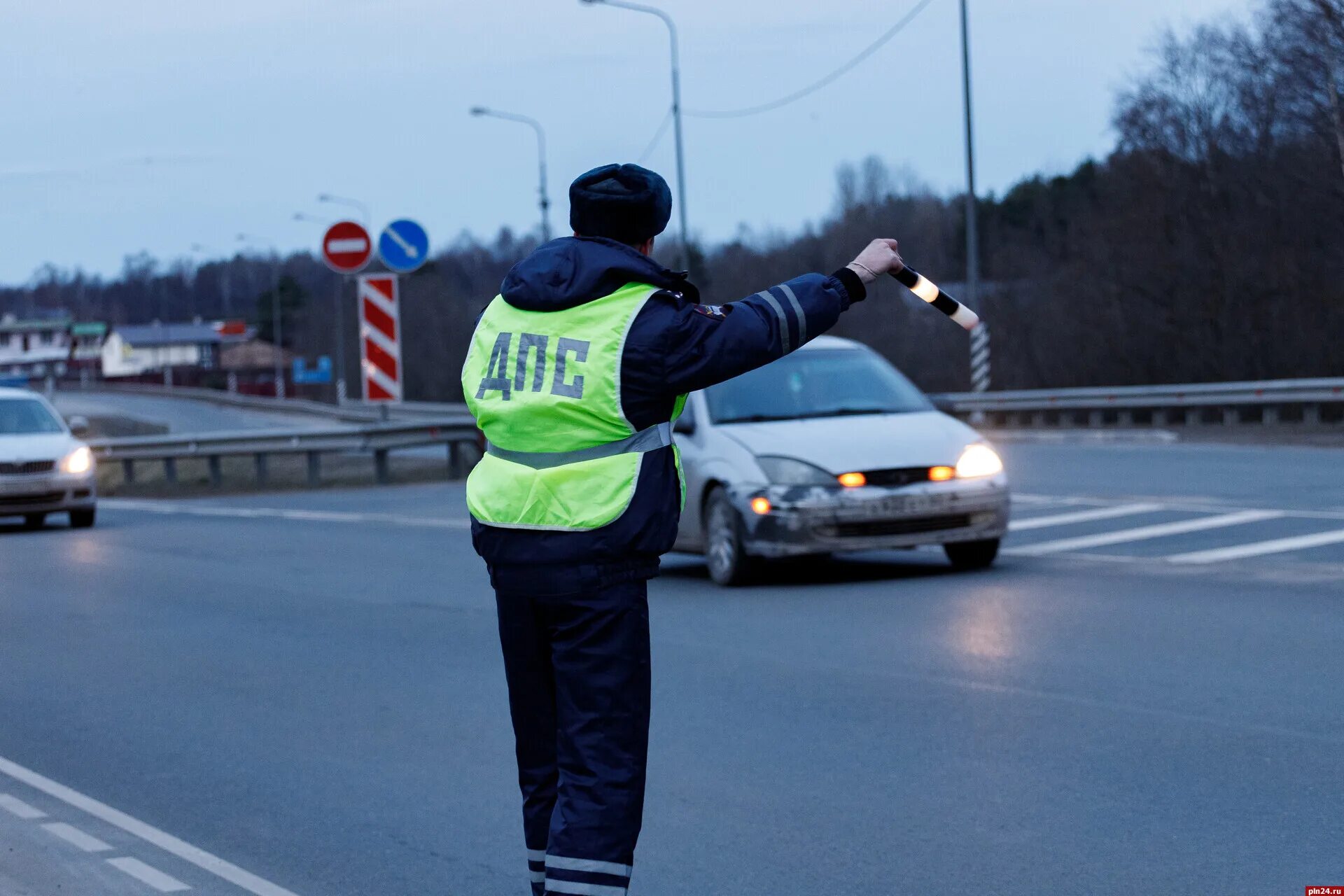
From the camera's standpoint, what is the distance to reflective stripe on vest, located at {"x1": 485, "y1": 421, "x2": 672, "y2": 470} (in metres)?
3.92

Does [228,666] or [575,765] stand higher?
[575,765]

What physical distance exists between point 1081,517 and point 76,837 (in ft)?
37.6

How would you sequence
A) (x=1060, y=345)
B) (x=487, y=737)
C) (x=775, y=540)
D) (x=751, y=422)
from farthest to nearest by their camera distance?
(x=1060, y=345), (x=751, y=422), (x=775, y=540), (x=487, y=737)

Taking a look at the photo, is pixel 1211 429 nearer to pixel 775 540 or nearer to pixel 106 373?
pixel 775 540

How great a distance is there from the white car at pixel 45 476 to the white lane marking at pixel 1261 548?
12.4 metres

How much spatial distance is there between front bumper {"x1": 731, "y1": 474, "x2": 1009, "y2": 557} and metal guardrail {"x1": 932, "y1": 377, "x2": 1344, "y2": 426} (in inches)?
679

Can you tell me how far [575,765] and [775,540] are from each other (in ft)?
26.2

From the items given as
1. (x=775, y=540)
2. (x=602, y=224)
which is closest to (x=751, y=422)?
(x=775, y=540)

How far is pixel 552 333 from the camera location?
12.9 feet

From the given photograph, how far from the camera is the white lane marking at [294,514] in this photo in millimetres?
18578

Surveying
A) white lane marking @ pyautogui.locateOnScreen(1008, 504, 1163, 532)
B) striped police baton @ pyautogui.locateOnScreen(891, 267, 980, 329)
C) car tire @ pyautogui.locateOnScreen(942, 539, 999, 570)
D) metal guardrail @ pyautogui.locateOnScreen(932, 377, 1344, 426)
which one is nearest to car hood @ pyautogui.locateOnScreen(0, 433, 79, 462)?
white lane marking @ pyautogui.locateOnScreen(1008, 504, 1163, 532)

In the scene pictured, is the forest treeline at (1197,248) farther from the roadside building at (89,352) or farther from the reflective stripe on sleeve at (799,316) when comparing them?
the roadside building at (89,352)

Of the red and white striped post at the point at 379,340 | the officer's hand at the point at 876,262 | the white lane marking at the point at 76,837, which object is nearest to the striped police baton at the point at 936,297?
the officer's hand at the point at 876,262

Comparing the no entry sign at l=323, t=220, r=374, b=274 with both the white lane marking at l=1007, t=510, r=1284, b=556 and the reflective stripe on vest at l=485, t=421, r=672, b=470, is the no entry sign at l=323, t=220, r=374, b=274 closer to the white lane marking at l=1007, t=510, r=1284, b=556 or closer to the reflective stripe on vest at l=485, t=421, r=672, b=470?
the white lane marking at l=1007, t=510, r=1284, b=556
